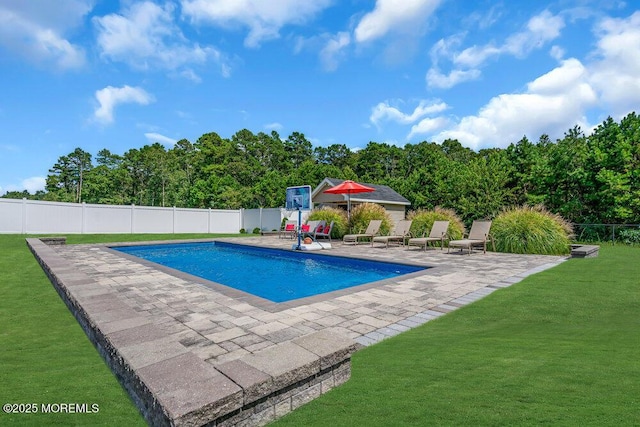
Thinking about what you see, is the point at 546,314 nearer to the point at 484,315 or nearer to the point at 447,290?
the point at 484,315

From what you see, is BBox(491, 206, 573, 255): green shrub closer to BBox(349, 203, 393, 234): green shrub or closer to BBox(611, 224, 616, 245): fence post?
BBox(611, 224, 616, 245): fence post

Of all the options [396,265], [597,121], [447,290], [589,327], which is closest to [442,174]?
[597,121]

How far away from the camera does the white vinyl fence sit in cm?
1805

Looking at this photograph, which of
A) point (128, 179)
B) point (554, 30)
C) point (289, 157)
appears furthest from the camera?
point (289, 157)

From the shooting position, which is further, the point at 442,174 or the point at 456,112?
the point at 442,174

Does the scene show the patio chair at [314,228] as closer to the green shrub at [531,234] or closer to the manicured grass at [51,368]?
the green shrub at [531,234]

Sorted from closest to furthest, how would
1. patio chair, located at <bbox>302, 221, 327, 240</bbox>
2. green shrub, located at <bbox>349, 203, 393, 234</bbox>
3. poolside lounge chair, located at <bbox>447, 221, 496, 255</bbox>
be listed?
poolside lounge chair, located at <bbox>447, 221, 496, 255</bbox> < green shrub, located at <bbox>349, 203, 393, 234</bbox> < patio chair, located at <bbox>302, 221, 327, 240</bbox>

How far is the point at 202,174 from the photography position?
142 ft

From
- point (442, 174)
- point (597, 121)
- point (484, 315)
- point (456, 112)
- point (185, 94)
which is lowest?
point (484, 315)

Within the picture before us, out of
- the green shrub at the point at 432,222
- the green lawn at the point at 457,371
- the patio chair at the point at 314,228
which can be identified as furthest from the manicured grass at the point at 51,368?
the patio chair at the point at 314,228

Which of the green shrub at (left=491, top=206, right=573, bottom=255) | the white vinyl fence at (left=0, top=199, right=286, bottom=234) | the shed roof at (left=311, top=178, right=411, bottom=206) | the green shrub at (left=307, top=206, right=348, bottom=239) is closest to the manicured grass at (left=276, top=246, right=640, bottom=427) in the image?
the green shrub at (left=491, top=206, right=573, bottom=255)

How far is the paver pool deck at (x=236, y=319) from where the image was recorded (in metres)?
2.10

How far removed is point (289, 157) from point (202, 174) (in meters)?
12.6

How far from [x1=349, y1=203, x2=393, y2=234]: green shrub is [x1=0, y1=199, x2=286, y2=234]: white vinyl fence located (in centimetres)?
895
